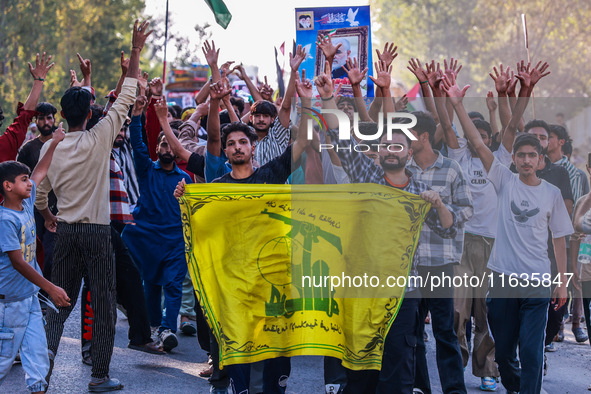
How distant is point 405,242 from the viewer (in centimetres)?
551

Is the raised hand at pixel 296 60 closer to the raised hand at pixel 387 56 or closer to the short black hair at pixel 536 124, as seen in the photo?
the raised hand at pixel 387 56

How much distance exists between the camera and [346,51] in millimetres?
8859

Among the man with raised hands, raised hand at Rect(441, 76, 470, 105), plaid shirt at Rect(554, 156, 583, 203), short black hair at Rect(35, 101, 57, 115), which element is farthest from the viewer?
plaid shirt at Rect(554, 156, 583, 203)

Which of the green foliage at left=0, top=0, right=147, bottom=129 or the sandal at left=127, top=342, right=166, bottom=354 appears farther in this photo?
the green foliage at left=0, top=0, right=147, bottom=129

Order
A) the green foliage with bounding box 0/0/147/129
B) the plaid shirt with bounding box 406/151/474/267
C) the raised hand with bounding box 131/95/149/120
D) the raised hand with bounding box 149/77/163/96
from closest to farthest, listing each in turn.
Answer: the plaid shirt with bounding box 406/151/474/267 → the raised hand with bounding box 131/95/149/120 → the raised hand with bounding box 149/77/163/96 → the green foliage with bounding box 0/0/147/129

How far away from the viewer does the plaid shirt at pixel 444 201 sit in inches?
239

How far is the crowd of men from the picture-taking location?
5.52 meters

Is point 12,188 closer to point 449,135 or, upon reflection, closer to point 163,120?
point 163,120

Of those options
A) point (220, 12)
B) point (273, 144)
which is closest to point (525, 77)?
point (273, 144)

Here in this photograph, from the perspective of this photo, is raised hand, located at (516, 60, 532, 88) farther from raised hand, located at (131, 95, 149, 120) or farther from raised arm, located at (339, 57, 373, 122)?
raised hand, located at (131, 95, 149, 120)

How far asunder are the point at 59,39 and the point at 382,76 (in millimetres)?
24664

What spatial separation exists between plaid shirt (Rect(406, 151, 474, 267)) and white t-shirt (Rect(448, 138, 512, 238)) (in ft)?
3.48

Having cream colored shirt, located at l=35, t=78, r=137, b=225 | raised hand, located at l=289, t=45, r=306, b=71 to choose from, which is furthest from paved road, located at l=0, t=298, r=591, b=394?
raised hand, located at l=289, t=45, r=306, b=71

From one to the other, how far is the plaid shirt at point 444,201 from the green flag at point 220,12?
4.30 metres
